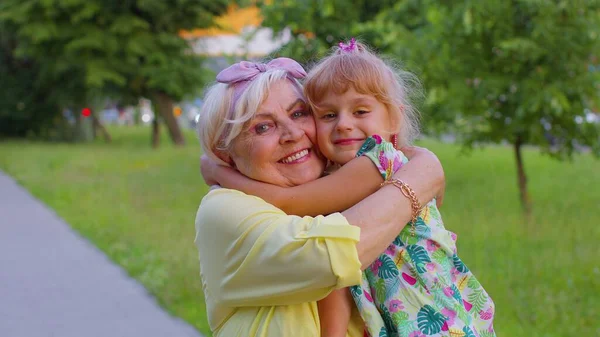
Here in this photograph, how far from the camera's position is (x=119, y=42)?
26094 mm

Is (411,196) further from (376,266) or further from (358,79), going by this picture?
(358,79)

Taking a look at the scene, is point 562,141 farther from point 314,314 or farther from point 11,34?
point 11,34

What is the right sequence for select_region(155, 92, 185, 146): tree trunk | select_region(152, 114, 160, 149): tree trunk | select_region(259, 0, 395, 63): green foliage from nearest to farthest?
select_region(259, 0, 395, 63): green foliage < select_region(152, 114, 160, 149): tree trunk < select_region(155, 92, 185, 146): tree trunk

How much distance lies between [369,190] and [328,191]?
12 cm

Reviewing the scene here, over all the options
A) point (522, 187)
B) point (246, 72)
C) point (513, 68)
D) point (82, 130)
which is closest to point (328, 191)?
point (246, 72)

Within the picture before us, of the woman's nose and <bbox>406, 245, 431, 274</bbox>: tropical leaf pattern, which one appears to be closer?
<bbox>406, 245, 431, 274</bbox>: tropical leaf pattern

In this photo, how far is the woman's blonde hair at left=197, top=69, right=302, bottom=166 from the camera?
7.76 feet

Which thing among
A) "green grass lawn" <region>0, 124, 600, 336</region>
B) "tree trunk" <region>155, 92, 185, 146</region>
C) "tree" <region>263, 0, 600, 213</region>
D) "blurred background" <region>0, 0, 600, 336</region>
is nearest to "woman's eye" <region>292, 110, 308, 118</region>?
"blurred background" <region>0, 0, 600, 336</region>

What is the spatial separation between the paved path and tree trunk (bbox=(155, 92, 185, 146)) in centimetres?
1629

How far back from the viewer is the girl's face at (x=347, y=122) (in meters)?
2.45

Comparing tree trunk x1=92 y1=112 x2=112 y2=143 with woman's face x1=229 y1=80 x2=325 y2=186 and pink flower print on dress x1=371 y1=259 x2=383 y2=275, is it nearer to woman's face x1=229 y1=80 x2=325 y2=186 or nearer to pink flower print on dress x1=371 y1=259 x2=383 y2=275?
woman's face x1=229 y1=80 x2=325 y2=186

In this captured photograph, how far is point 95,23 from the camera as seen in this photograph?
2631 centimetres

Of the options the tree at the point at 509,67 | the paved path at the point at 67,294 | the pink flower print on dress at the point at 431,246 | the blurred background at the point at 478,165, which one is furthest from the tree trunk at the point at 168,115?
the pink flower print on dress at the point at 431,246

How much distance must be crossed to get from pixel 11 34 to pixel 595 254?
24975 mm
